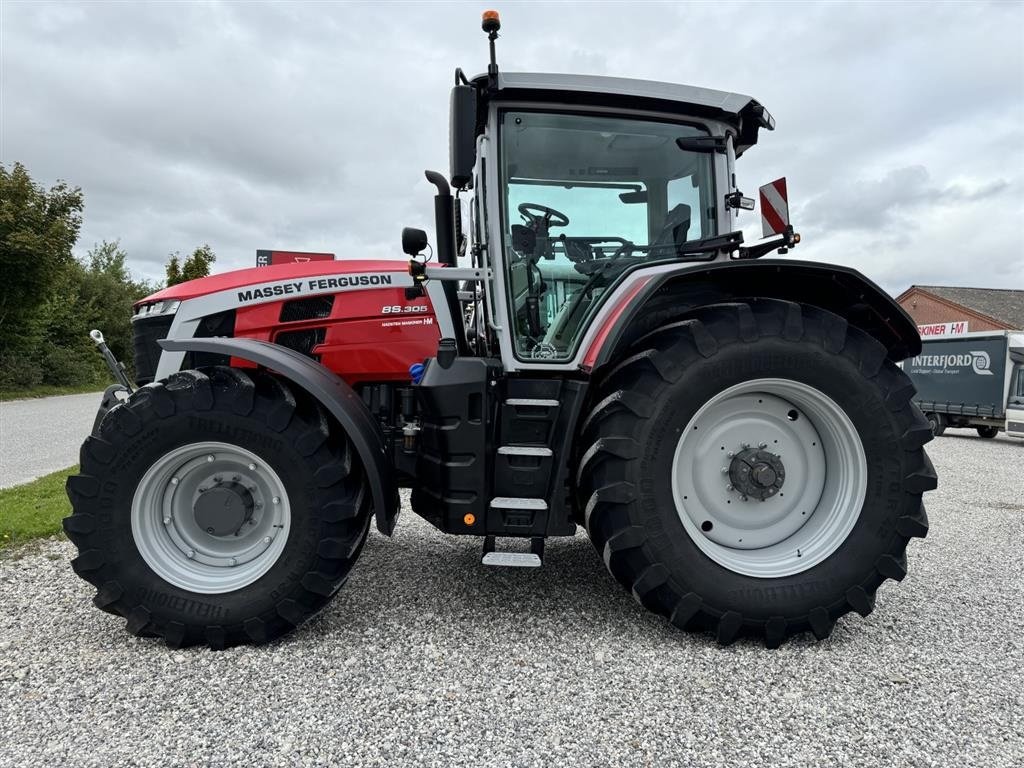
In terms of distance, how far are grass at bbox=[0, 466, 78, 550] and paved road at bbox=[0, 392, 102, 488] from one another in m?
0.59

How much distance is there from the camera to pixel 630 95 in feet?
9.78

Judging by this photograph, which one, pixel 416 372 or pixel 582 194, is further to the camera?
pixel 416 372

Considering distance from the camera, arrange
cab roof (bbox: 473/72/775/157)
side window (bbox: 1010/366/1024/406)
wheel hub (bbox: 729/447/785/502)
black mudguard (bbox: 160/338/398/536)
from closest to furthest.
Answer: black mudguard (bbox: 160/338/398/536)
wheel hub (bbox: 729/447/785/502)
cab roof (bbox: 473/72/775/157)
side window (bbox: 1010/366/1024/406)

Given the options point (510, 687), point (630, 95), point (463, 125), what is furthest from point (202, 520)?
point (630, 95)

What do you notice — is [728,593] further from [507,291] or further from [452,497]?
[507,291]

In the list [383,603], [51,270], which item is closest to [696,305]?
[383,603]

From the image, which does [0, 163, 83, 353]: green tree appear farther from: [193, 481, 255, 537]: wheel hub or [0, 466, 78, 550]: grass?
[193, 481, 255, 537]: wheel hub

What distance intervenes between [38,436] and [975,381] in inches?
672

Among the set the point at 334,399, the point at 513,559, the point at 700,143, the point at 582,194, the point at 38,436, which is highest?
the point at 700,143

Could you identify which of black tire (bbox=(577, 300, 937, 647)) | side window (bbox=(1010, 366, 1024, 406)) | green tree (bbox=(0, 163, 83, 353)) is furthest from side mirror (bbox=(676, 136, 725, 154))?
green tree (bbox=(0, 163, 83, 353))

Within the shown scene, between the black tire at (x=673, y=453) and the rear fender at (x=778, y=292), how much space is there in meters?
0.15

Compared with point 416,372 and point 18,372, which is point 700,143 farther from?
point 18,372

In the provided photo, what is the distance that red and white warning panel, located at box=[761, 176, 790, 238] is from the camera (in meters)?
3.18

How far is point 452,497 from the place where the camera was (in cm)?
281
